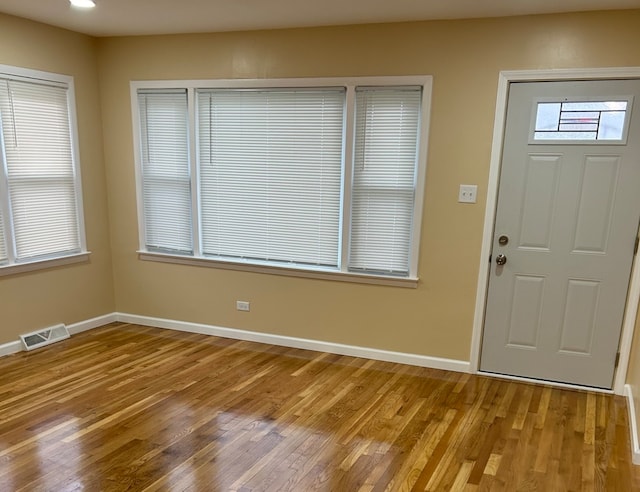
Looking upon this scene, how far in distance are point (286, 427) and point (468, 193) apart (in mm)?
1939

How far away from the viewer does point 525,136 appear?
10.0ft

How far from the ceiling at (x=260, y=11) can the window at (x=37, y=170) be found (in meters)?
0.51

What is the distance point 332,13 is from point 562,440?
292 centimetres

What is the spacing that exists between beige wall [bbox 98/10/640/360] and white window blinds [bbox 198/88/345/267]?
7.7 inches

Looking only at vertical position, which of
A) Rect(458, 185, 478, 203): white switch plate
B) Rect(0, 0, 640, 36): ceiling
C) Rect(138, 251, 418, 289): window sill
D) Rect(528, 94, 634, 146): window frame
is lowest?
Rect(138, 251, 418, 289): window sill

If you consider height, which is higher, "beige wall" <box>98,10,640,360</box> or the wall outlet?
"beige wall" <box>98,10,640,360</box>

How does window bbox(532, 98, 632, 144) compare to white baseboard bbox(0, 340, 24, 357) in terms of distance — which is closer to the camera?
window bbox(532, 98, 632, 144)

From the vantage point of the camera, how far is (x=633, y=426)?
103 inches

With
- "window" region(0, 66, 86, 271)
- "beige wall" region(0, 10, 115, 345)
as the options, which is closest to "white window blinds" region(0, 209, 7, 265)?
"window" region(0, 66, 86, 271)

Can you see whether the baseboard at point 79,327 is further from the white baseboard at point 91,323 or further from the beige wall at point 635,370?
the beige wall at point 635,370

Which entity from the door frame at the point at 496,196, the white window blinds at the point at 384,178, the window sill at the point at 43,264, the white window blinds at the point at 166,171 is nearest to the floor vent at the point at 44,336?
the window sill at the point at 43,264

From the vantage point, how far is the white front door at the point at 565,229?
2.90 meters

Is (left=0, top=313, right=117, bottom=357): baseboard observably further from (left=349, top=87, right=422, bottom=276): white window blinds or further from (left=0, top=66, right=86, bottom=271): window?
(left=349, top=87, right=422, bottom=276): white window blinds

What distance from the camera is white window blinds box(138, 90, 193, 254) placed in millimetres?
3842
